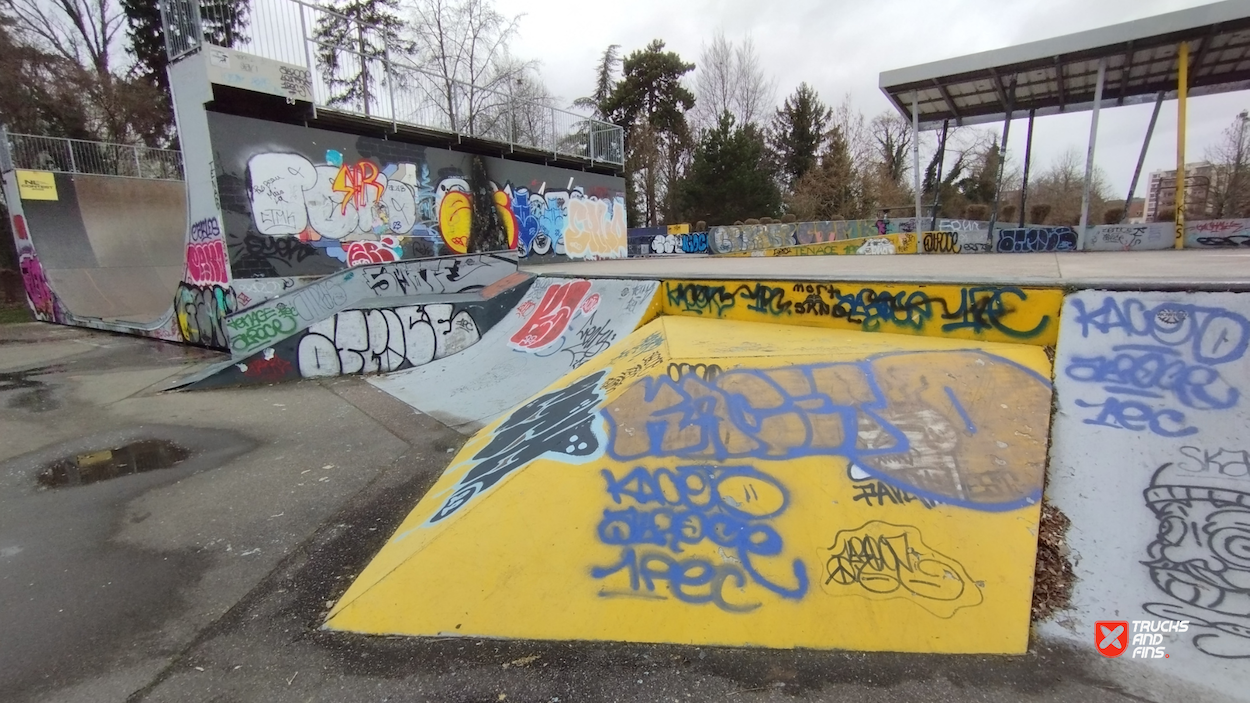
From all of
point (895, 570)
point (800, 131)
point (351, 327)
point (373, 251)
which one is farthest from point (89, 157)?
point (800, 131)

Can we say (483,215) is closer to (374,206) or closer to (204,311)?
(374,206)

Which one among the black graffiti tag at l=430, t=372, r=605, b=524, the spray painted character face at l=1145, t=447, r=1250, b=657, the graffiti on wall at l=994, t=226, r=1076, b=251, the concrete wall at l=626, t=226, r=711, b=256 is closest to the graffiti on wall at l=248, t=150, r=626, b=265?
the black graffiti tag at l=430, t=372, r=605, b=524

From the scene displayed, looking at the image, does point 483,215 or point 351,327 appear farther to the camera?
point 483,215

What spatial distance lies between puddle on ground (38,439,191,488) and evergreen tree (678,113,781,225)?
3399 cm

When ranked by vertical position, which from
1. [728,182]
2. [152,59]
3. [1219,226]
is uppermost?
[152,59]

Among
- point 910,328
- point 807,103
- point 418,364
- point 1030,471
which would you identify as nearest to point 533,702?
point 1030,471

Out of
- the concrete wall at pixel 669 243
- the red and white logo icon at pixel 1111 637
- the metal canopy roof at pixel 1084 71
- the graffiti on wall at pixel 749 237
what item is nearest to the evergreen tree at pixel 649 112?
the concrete wall at pixel 669 243

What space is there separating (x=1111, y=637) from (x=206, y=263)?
1498 centimetres

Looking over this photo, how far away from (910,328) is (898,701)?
340 cm

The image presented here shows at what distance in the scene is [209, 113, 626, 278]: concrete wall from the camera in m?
11.1

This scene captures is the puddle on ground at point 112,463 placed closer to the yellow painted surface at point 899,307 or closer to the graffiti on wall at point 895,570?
the yellow painted surface at point 899,307

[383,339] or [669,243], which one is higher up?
[669,243]

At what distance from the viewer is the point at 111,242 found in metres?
17.0

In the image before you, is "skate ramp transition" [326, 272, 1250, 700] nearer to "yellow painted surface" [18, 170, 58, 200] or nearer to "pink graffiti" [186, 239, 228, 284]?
"pink graffiti" [186, 239, 228, 284]
